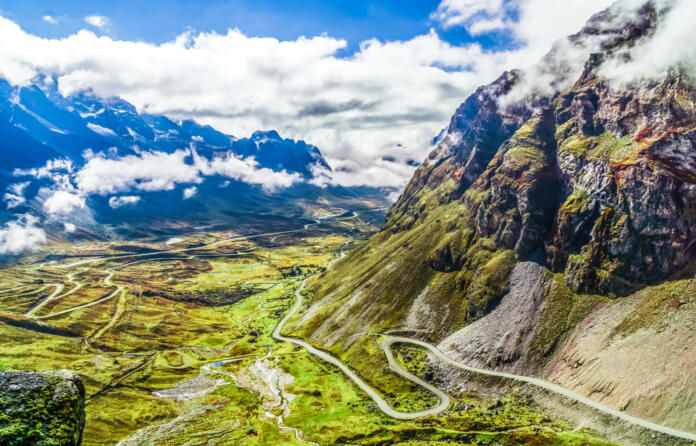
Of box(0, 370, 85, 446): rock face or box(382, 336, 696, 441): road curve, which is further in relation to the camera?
box(382, 336, 696, 441): road curve

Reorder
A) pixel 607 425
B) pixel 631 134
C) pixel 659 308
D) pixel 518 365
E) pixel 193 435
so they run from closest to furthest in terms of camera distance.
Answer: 1. pixel 607 425
2. pixel 659 308
3. pixel 193 435
4. pixel 518 365
5. pixel 631 134

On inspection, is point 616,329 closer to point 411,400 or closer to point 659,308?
point 659,308

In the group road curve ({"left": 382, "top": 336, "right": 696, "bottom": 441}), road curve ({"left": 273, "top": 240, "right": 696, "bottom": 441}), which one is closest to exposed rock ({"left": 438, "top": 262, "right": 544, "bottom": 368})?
road curve ({"left": 382, "top": 336, "right": 696, "bottom": 441})

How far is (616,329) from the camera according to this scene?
144m

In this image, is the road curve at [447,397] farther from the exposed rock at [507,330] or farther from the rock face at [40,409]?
the rock face at [40,409]

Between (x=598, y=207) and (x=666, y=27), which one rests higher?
(x=666, y=27)

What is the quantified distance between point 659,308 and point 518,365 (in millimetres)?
53205

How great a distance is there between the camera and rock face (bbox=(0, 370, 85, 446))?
21125mm

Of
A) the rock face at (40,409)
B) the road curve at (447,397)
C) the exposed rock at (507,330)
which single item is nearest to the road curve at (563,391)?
the road curve at (447,397)

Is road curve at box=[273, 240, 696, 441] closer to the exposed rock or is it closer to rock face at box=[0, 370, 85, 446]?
the exposed rock

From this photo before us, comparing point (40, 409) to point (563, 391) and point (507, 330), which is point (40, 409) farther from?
point (507, 330)

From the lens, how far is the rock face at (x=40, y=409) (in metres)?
21.1

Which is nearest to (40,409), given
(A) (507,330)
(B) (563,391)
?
(B) (563,391)

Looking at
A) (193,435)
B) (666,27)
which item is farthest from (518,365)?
(666,27)
